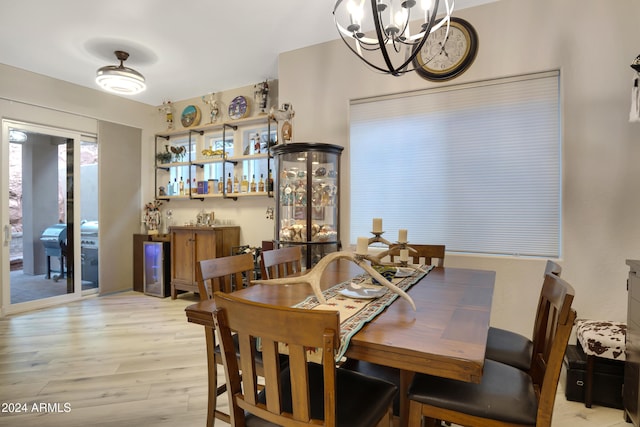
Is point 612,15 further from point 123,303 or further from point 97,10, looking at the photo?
point 123,303

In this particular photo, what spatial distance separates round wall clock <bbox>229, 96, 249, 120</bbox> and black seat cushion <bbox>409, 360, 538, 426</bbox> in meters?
4.01

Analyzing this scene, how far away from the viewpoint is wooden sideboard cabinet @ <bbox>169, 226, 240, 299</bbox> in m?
4.20

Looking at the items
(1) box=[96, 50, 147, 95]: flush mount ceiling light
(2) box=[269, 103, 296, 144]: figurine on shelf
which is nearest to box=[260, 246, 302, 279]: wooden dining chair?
(2) box=[269, 103, 296, 144]: figurine on shelf

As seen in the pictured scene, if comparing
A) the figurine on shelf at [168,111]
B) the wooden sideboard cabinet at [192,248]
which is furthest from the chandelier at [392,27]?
the figurine on shelf at [168,111]

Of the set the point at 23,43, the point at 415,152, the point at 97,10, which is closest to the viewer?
the point at 97,10

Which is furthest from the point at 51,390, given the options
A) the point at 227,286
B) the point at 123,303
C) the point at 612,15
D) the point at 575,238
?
the point at 612,15

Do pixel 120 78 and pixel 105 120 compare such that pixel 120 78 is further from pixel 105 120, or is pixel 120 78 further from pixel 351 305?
pixel 351 305

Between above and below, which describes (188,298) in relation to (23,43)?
below

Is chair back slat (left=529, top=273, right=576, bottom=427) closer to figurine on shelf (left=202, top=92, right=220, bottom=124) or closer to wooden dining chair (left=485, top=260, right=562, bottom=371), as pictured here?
wooden dining chair (left=485, top=260, right=562, bottom=371)

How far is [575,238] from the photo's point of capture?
2482mm

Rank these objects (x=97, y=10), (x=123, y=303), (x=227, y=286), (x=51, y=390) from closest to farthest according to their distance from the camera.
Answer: (x=227, y=286)
(x=51, y=390)
(x=97, y=10)
(x=123, y=303)

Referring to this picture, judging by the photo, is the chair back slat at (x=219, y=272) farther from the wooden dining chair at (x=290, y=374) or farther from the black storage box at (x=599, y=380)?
the black storage box at (x=599, y=380)

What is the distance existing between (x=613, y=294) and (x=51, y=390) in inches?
157

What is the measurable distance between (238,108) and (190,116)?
0.95 meters
